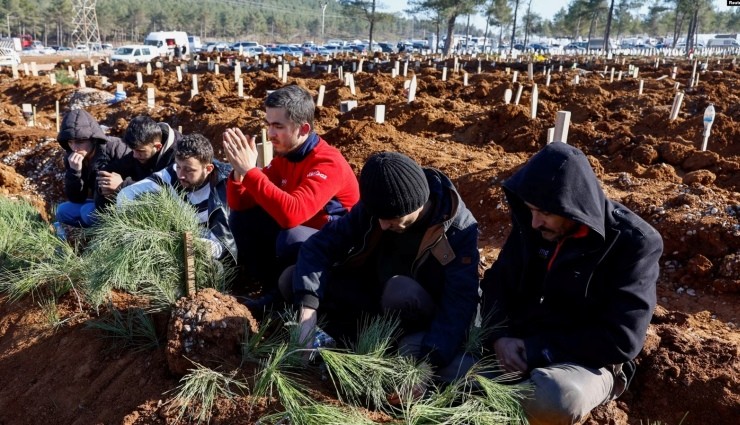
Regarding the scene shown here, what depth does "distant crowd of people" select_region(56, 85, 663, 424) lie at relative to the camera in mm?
2137

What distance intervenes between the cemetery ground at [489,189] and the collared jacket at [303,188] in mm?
830

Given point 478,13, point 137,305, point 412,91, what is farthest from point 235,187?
point 478,13

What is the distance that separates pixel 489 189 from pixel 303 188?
10.9 feet

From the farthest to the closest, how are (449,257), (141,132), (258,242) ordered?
(141,132), (258,242), (449,257)

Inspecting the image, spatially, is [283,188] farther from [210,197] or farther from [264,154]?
[264,154]

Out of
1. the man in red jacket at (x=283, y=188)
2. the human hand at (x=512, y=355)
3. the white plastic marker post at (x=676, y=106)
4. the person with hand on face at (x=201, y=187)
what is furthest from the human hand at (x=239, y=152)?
the white plastic marker post at (x=676, y=106)

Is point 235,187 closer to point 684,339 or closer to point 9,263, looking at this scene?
point 9,263

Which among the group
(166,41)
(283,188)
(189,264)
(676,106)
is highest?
(166,41)

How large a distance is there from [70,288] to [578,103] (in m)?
10.2

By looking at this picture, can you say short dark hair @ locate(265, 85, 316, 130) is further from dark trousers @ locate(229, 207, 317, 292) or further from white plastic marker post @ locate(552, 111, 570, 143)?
white plastic marker post @ locate(552, 111, 570, 143)

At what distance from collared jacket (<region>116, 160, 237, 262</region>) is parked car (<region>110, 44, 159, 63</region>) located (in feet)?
103

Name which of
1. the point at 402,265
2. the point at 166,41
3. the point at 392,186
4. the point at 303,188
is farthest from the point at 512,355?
the point at 166,41

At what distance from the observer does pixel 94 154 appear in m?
4.46

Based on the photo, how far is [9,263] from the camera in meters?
3.44
